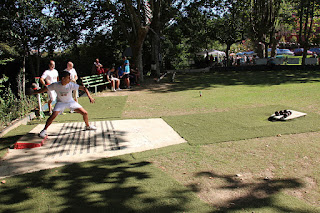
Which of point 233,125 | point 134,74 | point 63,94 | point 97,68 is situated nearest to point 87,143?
point 63,94

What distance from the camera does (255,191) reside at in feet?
13.2

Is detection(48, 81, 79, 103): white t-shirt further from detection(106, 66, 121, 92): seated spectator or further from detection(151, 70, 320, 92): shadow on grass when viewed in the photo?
detection(151, 70, 320, 92): shadow on grass

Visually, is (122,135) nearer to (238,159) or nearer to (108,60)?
(238,159)

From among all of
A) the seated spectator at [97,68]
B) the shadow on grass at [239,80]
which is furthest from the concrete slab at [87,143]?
the seated spectator at [97,68]

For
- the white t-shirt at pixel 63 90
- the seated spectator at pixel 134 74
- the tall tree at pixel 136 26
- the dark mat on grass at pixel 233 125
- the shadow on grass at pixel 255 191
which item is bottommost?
the shadow on grass at pixel 255 191

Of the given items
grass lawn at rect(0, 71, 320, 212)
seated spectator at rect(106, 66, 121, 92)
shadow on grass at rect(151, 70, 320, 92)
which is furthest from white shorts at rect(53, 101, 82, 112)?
shadow on grass at rect(151, 70, 320, 92)

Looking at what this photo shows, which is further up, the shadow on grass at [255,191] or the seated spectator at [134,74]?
the seated spectator at [134,74]

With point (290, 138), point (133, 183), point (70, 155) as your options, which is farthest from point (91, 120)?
point (290, 138)

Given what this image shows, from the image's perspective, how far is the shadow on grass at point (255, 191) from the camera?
359 centimetres

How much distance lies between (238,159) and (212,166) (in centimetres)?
60

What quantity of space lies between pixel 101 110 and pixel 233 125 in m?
5.01

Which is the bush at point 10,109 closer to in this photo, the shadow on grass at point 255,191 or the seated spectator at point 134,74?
the shadow on grass at point 255,191

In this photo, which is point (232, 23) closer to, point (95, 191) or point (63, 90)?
point (63, 90)

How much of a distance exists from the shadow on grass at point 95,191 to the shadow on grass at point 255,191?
1.88 ft
